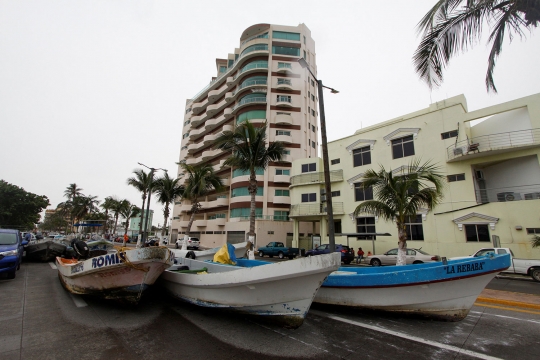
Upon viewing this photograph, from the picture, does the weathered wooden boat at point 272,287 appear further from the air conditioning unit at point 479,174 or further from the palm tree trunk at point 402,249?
the air conditioning unit at point 479,174

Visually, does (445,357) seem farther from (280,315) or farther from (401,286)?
(280,315)

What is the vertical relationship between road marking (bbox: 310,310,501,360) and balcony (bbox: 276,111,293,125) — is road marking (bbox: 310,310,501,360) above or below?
below

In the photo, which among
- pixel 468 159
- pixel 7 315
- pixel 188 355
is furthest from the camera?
pixel 468 159

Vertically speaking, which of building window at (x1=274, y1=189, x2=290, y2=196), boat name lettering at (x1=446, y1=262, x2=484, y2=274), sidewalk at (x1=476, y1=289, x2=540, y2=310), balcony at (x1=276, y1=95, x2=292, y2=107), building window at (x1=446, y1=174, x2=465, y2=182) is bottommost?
sidewalk at (x1=476, y1=289, x2=540, y2=310)

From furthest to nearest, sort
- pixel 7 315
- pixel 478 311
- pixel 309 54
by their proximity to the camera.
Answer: pixel 309 54
pixel 478 311
pixel 7 315

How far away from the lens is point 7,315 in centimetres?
489

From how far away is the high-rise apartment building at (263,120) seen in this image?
34.8m

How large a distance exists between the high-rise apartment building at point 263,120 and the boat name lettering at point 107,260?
84.1ft

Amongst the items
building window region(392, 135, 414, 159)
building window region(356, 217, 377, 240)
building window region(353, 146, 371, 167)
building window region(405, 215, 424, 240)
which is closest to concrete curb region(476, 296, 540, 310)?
building window region(405, 215, 424, 240)

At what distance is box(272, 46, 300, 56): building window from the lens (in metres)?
42.2

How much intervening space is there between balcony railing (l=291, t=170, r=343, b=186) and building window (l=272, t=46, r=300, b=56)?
25054 millimetres

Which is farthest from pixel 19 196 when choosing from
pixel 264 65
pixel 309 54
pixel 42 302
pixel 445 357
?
pixel 445 357

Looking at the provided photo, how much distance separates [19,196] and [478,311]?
5824cm

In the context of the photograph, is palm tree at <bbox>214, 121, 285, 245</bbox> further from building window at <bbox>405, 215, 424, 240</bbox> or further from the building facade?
building window at <bbox>405, 215, 424, 240</bbox>
